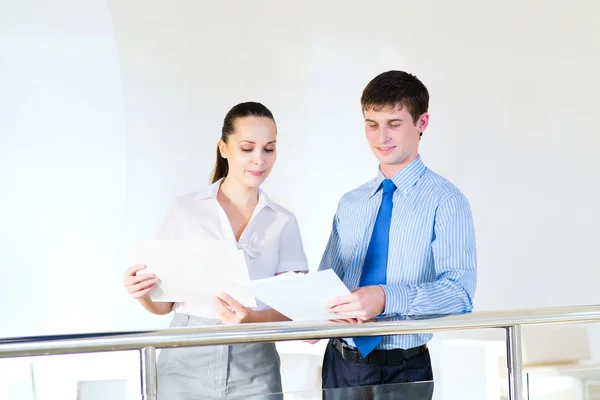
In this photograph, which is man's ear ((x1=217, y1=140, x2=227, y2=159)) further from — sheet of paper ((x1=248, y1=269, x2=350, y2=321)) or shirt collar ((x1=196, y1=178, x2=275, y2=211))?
sheet of paper ((x1=248, y1=269, x2=350, y2=321))

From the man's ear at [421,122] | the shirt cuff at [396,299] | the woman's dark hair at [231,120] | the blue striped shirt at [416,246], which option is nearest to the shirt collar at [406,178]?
the blue striped shirt at [416,246]

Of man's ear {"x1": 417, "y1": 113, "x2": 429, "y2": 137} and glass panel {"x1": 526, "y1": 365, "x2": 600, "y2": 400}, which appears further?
man's ear {"x1": 417, "y1": 113, "x2": 429, "y2": 137}

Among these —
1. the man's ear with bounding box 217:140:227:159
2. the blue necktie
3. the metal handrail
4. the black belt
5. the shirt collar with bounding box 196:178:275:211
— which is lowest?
the black belt

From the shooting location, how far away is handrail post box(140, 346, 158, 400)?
143 cm

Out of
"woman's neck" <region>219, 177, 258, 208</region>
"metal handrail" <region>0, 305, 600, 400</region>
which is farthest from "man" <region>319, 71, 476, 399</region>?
"woman's neck" <region>219, 177, 258, 208</region>

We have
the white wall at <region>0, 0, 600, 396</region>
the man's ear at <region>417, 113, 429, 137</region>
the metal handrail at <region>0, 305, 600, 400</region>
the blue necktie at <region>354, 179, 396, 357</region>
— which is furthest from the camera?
the white wall at <region>0, 0, 600, 396</region>

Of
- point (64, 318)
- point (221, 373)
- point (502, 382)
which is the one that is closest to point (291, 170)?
point (64, 318)

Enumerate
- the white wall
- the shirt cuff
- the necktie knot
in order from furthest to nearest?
the white wall < the necktie knot < the shirt cuff

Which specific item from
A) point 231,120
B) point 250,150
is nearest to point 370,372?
point 250,150

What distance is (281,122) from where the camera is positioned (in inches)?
167

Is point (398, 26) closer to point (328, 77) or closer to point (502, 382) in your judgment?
point (328, 77)

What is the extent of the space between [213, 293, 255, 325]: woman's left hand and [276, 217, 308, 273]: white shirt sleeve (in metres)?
0.44

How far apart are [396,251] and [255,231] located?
0.61m

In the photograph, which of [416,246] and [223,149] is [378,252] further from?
[223,149]
